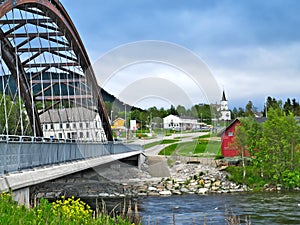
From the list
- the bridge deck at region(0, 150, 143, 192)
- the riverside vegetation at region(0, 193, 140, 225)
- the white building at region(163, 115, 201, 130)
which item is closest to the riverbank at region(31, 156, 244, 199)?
the white building at region(163, 115, 201, 130)

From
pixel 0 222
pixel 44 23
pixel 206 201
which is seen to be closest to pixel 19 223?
pixel 0 222

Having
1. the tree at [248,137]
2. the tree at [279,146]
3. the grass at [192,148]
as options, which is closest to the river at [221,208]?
the tree at [279,146]

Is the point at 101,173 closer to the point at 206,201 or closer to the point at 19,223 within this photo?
the point at 206,201

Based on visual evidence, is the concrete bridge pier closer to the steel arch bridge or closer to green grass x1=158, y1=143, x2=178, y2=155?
Answer: the steel arch bridge

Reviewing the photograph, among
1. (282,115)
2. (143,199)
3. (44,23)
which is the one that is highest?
(44,23)

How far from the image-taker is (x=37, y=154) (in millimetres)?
17984

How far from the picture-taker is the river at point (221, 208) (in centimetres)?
2638

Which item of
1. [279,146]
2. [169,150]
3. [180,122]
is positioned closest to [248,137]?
[279,146]

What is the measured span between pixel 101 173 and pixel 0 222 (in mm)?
41111

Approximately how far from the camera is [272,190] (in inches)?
1668

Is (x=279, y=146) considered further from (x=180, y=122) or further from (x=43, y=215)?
(x=43, y=215)

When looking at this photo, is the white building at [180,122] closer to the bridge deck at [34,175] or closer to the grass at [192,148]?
the grass at [192,148]

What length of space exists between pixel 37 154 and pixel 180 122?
3509 cm

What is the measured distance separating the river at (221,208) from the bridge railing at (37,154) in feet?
16.5
